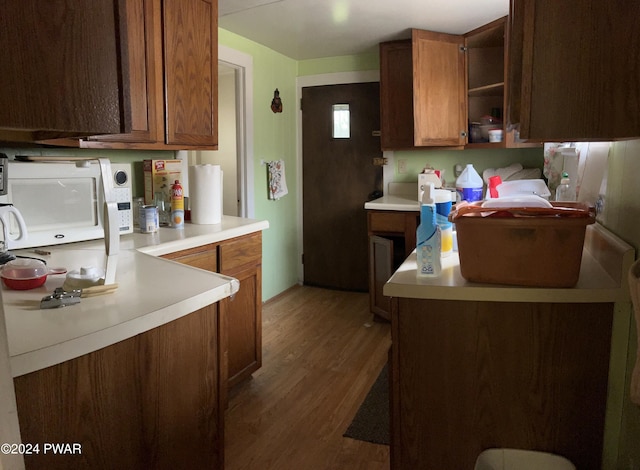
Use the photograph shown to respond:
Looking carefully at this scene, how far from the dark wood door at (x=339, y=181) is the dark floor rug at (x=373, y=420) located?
5.98 ft

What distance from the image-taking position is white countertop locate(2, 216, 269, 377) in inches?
37.7

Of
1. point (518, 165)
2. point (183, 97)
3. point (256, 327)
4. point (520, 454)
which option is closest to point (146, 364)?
point (520, 454)

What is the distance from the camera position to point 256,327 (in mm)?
2553

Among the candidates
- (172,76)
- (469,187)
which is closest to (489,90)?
(469,187)

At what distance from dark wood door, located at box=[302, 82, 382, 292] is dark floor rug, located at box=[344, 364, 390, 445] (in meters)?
1.82

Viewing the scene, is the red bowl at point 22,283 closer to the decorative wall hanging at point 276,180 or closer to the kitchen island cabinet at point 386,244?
the kitchen island cabinet at point 386,244

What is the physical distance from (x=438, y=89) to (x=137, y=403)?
2.95 m

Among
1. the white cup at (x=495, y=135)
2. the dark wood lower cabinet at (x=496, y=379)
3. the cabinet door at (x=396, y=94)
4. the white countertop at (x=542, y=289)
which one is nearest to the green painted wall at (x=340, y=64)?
the cabinet door at (x=396, y=94)

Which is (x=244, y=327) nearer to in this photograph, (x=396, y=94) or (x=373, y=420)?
(x=373, y=420)

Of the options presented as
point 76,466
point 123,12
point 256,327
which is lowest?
point 256,327

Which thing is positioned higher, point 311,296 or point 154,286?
point 154,286

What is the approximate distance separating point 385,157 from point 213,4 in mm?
1951

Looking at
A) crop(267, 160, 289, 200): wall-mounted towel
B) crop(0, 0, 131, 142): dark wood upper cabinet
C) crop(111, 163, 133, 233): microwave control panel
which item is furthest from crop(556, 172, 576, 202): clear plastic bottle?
crop(267, 160, 289, 200): wall-mounted towel

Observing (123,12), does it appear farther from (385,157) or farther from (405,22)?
(385,157)
